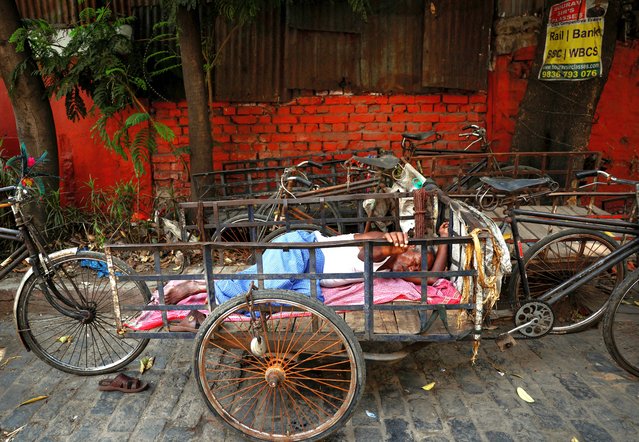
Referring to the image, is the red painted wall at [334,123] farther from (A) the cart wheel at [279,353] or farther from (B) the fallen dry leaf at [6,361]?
(A) the cart wheel at [279,353]

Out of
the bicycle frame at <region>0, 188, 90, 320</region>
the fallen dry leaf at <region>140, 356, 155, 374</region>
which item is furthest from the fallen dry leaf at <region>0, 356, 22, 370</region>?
the fallen dry leaf at <region>140, 356, 155, 374</region>

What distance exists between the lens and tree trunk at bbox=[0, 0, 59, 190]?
16.7 feet

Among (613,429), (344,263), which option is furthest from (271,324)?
(613,429)

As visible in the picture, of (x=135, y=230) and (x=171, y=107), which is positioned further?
(x=171, y=107)

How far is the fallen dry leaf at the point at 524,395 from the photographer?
3.21 meters

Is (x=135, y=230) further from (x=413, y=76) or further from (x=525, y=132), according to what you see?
(x=525, y=132)

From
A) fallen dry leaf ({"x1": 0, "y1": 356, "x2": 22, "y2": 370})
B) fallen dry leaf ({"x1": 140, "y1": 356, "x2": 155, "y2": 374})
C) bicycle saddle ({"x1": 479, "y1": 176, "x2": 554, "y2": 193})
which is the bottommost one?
fallen dry leaf ({"x1": 0, "y1": 356, "x2": 22, "y2": 370})

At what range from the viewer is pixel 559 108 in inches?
232

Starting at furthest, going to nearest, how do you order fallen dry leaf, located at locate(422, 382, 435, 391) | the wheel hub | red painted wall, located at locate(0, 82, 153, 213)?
1. red painted wall, located at locate(0, 82, 153, 213)
2. fallen dry leaf, located at locate(422, 382, 435, 391)
3. the wheel hub

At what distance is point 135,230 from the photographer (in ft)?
18.0

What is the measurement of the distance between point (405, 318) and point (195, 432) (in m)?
1.40

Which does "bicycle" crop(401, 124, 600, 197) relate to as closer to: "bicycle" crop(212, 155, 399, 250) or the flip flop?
"bicycle" crop(212, 155, 399, 250)

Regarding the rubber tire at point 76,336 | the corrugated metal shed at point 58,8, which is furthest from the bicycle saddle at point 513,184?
the corrugated metal shed at point 58,8

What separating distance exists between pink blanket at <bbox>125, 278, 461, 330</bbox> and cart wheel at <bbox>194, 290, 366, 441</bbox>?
257 mm
